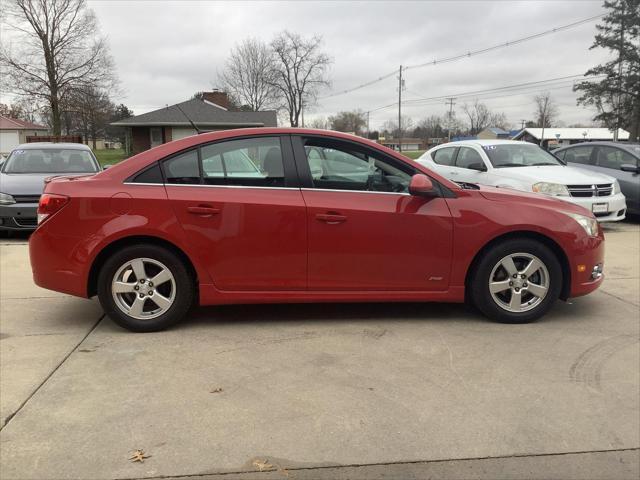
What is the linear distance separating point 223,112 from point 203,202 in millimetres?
36718

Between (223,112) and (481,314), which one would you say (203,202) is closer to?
(481,314)

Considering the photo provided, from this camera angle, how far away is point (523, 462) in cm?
265

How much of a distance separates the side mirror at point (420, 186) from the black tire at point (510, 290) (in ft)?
2.45

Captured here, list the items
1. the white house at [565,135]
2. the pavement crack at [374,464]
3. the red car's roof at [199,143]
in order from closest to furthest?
the pavement crack at [374,464], the red car's roof at [199,143], the white house at [565,135]

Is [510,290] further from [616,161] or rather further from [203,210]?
[616,161]

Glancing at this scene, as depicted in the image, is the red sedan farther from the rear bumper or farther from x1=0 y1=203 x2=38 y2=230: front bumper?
x1=0 y1=203 x2=38 y2=230: front bumper

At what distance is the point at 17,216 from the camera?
8.27 metres

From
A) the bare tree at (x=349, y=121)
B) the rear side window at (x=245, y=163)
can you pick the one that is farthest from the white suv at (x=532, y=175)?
the bare tree at (x=349, y=121)

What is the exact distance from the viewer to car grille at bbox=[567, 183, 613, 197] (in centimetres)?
880

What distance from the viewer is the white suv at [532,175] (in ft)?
28.5

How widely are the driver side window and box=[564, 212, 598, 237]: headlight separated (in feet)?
4.82

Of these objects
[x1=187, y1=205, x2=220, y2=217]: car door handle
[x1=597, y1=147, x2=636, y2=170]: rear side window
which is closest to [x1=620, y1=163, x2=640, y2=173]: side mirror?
[x1=597, y1=147, x2=636, y2=170]: rear side window

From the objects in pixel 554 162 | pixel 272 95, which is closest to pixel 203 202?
pixel 554 162

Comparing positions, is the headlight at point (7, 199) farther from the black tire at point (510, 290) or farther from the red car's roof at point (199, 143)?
the black tire at point (510, 290)
